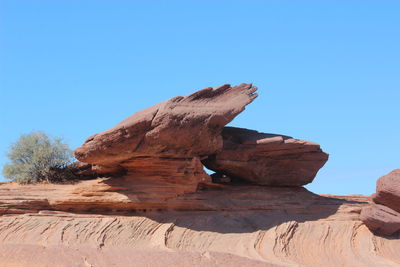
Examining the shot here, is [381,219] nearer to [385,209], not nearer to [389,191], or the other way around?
[385,209]

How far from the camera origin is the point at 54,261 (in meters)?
14.2

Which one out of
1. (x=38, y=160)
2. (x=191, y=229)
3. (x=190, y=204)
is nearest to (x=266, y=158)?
(x=190, y=204)

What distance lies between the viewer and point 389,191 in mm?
20062

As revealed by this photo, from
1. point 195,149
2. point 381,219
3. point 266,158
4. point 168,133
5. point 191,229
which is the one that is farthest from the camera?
point 266,158

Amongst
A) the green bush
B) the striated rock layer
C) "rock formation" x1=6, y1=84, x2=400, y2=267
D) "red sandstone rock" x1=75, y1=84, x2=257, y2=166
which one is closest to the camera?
the striated rock layer

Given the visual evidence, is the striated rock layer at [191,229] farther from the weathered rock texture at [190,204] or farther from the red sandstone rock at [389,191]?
the red sandstone rock at [389,191]

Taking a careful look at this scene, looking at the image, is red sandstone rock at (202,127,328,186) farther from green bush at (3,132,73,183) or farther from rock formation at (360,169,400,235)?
green bush at (3,132,73,183)

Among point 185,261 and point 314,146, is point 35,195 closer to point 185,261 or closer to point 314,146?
point 185,261

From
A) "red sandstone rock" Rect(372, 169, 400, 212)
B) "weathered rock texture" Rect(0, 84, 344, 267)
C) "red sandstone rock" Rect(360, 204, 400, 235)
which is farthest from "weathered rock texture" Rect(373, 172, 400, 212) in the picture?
"weathered rock texture" Rect(0, 84, 344, 267)

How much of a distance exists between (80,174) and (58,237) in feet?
13.6

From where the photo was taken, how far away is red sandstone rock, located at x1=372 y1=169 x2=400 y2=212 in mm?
20031

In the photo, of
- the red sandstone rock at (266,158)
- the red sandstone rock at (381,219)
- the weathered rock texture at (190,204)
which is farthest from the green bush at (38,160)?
the red sandstone rock at (381,219)

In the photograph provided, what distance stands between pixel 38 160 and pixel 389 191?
1214cm

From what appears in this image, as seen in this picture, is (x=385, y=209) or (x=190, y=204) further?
(x=385, y=209)
